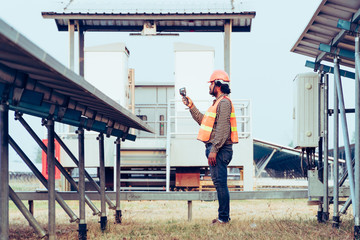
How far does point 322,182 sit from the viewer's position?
29.6ft

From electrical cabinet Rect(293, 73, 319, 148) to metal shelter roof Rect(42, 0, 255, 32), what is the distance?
268 inches

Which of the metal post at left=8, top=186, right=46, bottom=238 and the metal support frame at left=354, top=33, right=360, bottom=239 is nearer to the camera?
the metal post at left=8, top=186, right=46, bottom=238

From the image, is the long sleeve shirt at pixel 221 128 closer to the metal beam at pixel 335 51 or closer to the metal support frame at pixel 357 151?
the metal beam at pixel 335 51

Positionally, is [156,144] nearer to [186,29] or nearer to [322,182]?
[186,29]

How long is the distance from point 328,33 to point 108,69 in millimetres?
10328

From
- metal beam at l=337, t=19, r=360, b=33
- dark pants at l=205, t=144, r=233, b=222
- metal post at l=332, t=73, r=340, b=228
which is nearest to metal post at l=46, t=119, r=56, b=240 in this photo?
dark pants at l=205, t=144, r=233, b=222

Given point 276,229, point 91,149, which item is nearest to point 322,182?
point 276,229

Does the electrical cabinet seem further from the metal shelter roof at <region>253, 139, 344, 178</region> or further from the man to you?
the metal shelter roof at <region>253, 139, 344, 178</region>

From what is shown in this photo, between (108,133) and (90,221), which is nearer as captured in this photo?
(108,133)

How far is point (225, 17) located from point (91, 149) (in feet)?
15.6

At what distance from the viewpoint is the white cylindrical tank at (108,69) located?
17.8 meters

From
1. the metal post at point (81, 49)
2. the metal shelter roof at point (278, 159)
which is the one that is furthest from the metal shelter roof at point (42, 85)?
the metal shelter roof at point (278, 159)

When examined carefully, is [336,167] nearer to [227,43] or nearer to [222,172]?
[222,172]

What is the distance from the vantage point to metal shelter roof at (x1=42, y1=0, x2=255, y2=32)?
1582 cm
